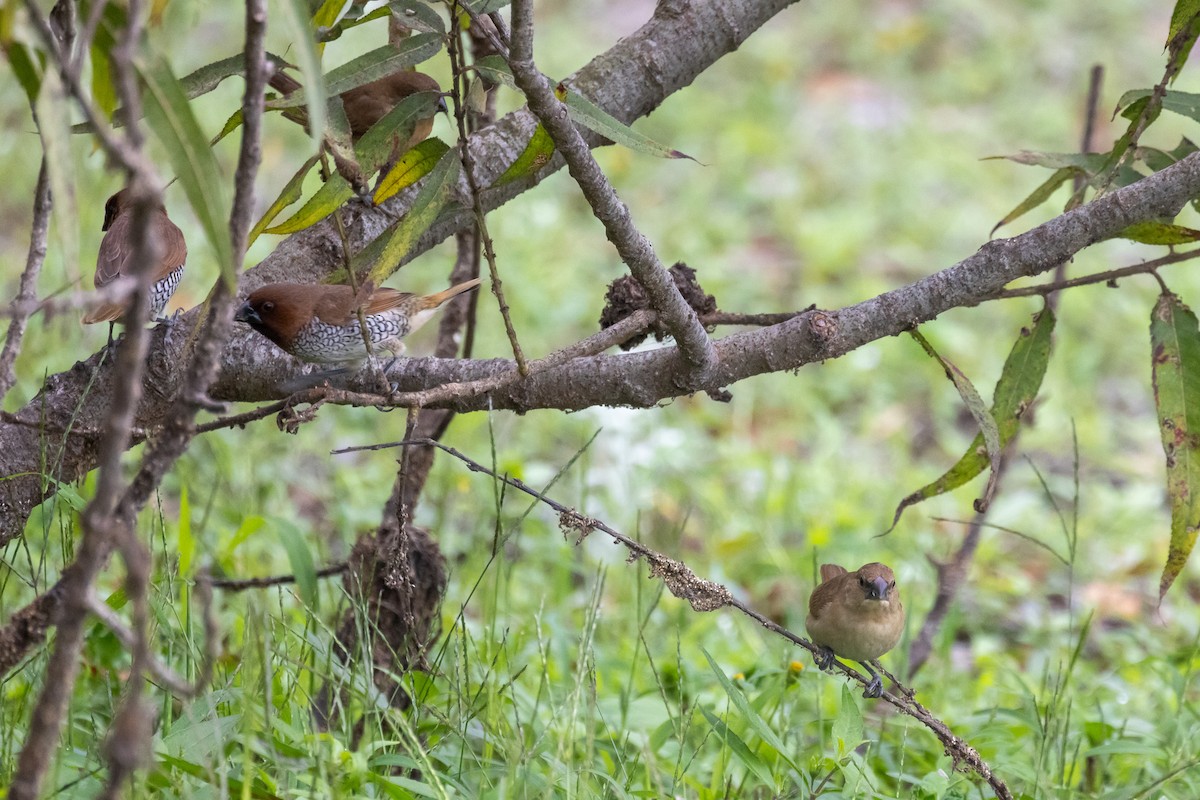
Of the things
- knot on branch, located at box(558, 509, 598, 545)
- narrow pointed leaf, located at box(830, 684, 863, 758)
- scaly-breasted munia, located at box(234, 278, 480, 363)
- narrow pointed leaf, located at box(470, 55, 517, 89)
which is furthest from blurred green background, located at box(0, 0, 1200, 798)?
narrow pointed leaf, located at box(470, 55, 517, 89)

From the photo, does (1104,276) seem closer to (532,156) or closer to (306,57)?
(532,156)

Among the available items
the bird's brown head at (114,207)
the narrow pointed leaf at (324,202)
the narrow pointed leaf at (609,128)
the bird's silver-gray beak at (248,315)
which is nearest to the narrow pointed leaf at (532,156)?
the narrow pointed leaf at (609,128)

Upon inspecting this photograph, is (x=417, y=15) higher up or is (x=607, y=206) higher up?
(x=417, y=15)

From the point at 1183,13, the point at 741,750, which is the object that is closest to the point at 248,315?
the point at 741,750

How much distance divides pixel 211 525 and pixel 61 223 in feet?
10.8

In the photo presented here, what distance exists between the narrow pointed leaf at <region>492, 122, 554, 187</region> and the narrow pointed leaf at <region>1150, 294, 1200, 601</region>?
127cm

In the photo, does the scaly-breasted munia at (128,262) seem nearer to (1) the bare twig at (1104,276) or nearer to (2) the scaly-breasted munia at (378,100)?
(2) the scaly-breasted munia at (378,100)

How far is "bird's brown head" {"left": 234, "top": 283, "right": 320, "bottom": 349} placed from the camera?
2566 mm

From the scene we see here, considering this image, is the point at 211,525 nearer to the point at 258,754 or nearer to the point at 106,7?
the point at 258,754

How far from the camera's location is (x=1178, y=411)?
239 centimetres

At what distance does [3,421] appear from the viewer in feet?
7.40

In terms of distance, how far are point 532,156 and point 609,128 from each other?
15cm

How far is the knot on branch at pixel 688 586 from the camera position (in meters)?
2.05

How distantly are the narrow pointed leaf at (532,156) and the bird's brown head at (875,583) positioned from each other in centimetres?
122
